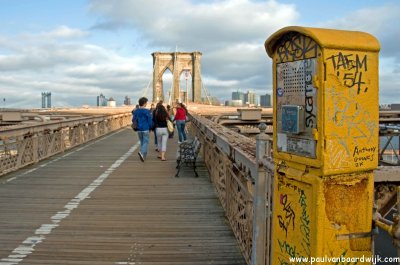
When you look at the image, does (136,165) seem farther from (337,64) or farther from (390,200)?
(337,64)

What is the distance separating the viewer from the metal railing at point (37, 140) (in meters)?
10.5

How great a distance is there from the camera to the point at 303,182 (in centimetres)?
274

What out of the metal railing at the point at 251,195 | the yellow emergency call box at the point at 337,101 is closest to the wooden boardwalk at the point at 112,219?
the metal railing at the point at 251,195

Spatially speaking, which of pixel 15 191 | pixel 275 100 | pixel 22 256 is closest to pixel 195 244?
pixel 22 256

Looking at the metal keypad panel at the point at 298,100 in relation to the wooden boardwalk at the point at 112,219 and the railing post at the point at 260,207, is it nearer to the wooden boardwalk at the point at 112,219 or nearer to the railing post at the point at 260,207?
the railing post at the point at 260,207

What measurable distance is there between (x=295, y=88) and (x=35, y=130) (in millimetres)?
10438

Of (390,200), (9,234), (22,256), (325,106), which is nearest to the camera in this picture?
(325,106)

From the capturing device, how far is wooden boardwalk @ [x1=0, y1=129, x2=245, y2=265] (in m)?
4.96

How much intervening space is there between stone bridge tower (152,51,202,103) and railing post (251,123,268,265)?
85.4m

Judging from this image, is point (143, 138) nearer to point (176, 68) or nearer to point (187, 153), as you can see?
point (187, 153)

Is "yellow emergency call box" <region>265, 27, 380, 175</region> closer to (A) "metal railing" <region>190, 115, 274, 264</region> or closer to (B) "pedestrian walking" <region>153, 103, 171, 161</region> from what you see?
(A) "metal railing" <region>190, 115, 274, 264</region>

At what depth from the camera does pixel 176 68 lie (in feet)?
304

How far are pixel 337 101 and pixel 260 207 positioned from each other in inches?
60.1

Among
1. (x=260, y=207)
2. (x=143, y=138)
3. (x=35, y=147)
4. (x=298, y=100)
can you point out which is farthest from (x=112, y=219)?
(x=35, y=147)
